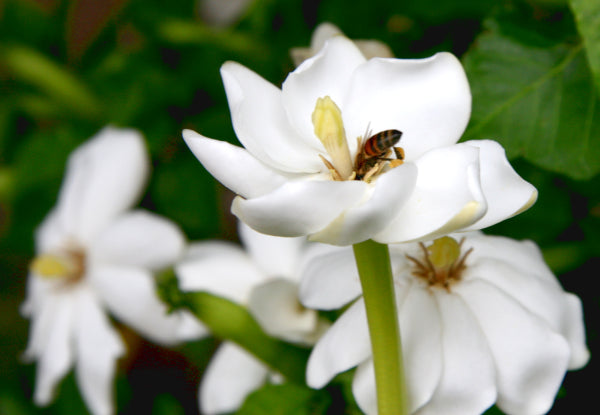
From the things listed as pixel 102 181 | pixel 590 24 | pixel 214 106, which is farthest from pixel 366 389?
pixel 214 106

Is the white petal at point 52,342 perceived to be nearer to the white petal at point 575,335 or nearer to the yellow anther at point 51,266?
the yellow anther at point 51,266

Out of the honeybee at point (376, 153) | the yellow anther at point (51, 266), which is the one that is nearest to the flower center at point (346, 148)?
the honeybee at point (376, 153)

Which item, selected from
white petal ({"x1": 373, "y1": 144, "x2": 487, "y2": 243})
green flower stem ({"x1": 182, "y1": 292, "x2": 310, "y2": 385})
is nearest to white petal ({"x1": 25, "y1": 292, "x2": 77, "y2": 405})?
green flower stem ({"x1": 182, "y1": 292, "x2": 310, "y2": 385})

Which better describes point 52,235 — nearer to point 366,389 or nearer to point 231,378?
point 231,378

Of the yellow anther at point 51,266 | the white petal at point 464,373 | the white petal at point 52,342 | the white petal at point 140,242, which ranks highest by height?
the white petal at point 464,373

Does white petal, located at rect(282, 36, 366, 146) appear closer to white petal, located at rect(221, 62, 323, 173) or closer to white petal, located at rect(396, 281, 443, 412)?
white petal, located at rect(221, 62, 323, 173)

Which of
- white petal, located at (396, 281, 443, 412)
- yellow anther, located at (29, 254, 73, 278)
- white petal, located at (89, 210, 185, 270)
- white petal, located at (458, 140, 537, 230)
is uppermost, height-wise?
white petal, located at (458, 140, 537, 230)

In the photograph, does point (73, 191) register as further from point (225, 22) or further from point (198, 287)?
point (225, 22)
